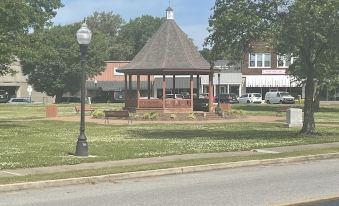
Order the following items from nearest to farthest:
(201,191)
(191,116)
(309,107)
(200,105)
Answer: (201,191) < (309,107) < (191,116) < (200,105)

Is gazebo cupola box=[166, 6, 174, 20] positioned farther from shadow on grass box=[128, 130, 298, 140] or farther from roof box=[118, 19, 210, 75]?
shadow on grass box=[128, 130, 298, 140]

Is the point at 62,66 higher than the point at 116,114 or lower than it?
higher

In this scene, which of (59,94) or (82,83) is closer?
(82,83)

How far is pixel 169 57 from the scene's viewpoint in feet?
141

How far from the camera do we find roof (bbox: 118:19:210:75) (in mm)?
41688

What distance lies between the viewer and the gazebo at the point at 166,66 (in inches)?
1642

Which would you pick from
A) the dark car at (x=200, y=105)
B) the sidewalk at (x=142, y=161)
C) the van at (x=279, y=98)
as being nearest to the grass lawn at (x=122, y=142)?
the sidewalk at (x=142, y=161)

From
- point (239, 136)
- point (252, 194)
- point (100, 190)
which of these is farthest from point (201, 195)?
point (239, 136)

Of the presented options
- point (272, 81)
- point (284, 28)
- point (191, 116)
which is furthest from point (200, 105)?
point (272, 81)

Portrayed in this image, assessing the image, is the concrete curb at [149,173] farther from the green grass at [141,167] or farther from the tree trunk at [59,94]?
the tree trunk at [59,94]

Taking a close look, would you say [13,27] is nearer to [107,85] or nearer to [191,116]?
[191,116]

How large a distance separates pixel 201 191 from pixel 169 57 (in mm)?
31218

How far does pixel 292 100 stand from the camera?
3164 inches

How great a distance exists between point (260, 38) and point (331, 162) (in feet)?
23.3
